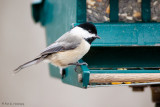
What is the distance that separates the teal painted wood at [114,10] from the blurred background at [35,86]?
1.67 m

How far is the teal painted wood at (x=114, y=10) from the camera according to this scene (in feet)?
8.84

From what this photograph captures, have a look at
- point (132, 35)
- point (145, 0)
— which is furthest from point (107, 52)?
point (145, 0)

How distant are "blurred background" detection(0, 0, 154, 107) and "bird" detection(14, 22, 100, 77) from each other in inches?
60.8

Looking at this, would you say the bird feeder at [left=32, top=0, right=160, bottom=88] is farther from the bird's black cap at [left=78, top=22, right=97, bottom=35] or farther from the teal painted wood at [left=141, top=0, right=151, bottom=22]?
the bird's black cap at [left=78, top=22, right=97, bottom=35]

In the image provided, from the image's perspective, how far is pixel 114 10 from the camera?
2.69 metres

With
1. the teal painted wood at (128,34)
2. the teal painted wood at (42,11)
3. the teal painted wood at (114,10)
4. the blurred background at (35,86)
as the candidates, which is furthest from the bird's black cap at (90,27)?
the blurred background at (35,86)

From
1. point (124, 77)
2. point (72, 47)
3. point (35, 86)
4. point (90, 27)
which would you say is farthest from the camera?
point (35, 86)

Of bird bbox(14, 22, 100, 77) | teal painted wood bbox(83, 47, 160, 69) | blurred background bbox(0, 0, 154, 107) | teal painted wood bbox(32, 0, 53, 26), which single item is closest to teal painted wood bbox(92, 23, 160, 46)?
bird bbox(14, 22, 100, 77)

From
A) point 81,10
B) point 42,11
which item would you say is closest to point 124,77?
point 81,10

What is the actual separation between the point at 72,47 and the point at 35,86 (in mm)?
2090

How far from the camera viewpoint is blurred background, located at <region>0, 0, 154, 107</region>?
171 inches

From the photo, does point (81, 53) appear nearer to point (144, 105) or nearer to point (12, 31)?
point (144, 105)

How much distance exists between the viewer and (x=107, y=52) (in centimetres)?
284

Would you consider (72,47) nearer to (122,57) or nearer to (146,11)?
(122,57)
